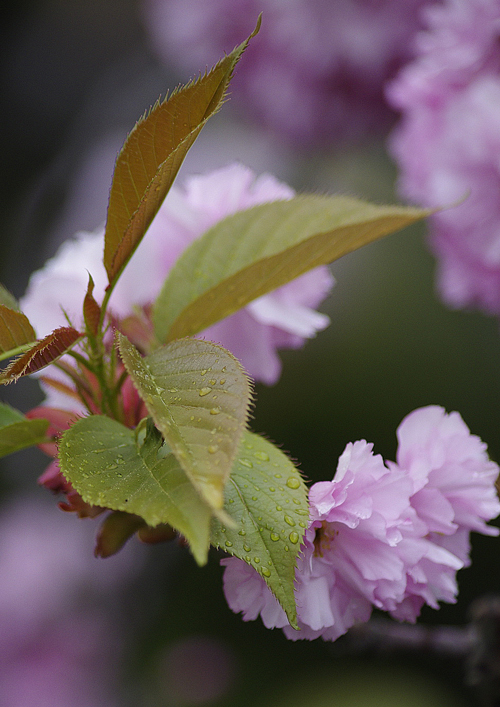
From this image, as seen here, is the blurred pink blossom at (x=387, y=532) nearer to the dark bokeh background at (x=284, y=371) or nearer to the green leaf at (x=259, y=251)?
the green leaf at (x=259, y=251)

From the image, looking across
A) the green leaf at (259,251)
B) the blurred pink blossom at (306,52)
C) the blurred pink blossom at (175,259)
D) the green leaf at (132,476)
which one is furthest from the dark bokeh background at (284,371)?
the green leaf at (132,476)

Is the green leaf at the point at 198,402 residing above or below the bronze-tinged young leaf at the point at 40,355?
below

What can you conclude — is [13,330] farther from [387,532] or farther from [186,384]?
[387,532]

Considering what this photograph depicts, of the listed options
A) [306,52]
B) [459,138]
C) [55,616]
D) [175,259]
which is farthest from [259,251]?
[55,616]

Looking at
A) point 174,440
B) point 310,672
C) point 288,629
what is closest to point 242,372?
point 174,440

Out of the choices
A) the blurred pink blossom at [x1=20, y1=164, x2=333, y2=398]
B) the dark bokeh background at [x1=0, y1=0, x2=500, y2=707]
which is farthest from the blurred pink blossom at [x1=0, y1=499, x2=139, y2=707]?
the blurred pink blossom at [x1=20, y1=164, x2=333, y2=398]

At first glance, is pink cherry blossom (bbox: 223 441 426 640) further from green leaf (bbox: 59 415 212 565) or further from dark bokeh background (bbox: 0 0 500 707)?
dark bokeh background (bbox: 0 0 500 707)
